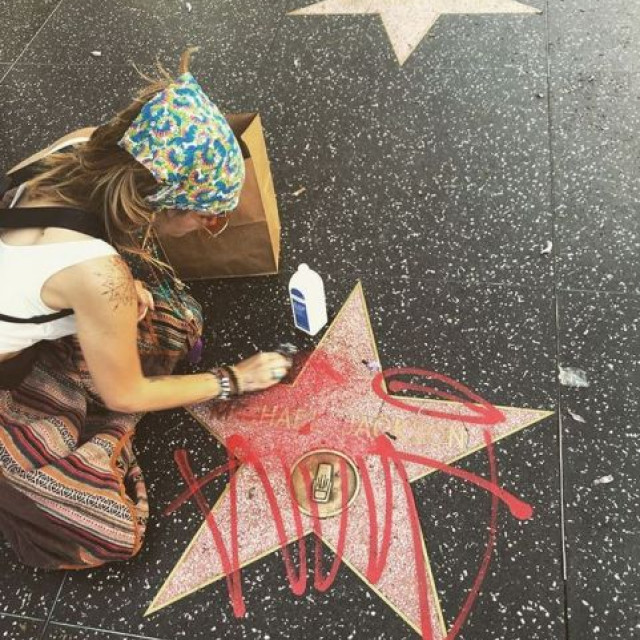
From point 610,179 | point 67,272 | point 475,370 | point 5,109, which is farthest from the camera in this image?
point 5,109

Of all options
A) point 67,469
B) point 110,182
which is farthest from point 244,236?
point 67,469

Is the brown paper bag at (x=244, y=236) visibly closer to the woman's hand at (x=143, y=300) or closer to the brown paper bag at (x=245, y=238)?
the brown paper bag at (x=245, y=238)

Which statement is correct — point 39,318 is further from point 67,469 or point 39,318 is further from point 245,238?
point 245,238

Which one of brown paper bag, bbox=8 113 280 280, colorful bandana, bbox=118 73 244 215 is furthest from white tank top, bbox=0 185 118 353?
brown paper bag, bbox=8 113 280 280

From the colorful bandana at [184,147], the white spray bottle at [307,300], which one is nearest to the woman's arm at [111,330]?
the colorful bandana at [184,147]

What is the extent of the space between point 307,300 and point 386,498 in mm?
515

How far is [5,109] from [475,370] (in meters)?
2.05

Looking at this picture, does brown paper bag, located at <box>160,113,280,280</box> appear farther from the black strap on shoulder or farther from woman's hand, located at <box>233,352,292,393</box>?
the black strap on shoulder

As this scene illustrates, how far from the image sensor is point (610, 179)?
1996 mm

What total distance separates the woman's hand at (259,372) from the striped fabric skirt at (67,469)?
0.23 metres

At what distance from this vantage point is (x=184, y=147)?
114 centimetres

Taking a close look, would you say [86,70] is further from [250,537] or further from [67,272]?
[250,537]

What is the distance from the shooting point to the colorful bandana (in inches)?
44.3

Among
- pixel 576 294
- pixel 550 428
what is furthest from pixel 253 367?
pixel 576 294
